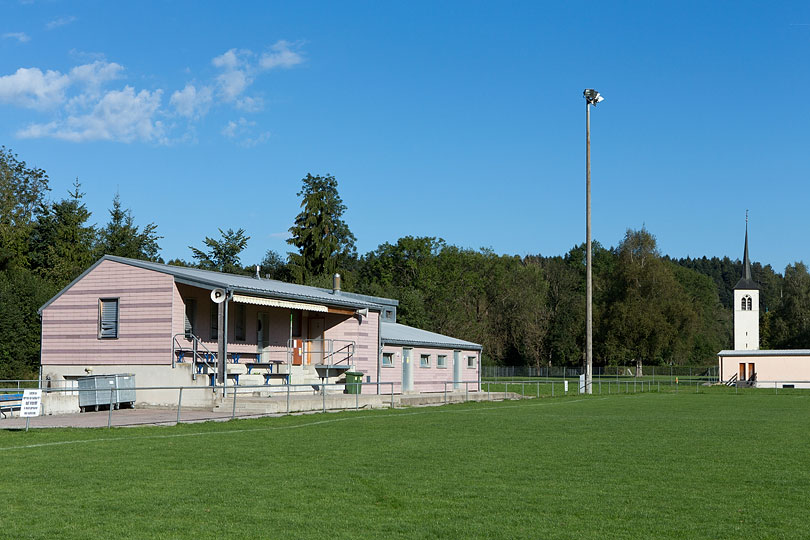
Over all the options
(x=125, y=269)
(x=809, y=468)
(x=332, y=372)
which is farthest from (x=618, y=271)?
(x=809, y=468)

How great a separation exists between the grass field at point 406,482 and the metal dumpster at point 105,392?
750 centimetres

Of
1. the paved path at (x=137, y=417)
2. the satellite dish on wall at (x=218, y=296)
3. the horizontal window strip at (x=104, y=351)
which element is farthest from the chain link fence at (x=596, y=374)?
the satellite dish on wall at (x=218, y=296)

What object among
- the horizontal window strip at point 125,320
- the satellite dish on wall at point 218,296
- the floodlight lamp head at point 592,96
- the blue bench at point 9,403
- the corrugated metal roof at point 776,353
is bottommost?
the blue bench at point 9,403

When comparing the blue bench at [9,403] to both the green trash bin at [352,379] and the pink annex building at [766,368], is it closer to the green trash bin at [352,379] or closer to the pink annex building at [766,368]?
the green trash bin at [352,379]

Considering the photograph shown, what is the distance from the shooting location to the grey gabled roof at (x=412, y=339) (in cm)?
4024

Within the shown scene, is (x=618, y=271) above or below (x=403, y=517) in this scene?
above

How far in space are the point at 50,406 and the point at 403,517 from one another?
62.9ft

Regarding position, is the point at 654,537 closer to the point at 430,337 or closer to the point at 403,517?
the point at 403,517

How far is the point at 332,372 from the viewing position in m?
37.4

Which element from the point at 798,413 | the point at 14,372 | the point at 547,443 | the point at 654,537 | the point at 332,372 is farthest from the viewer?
the point at 14,372

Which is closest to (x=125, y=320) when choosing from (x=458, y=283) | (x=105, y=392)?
(x=105, y=392)

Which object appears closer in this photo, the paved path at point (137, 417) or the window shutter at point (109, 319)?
the paved path at point (137, 417)

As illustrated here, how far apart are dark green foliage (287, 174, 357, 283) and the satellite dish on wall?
149 feet

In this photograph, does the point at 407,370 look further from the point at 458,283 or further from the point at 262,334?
the point at 458,283
